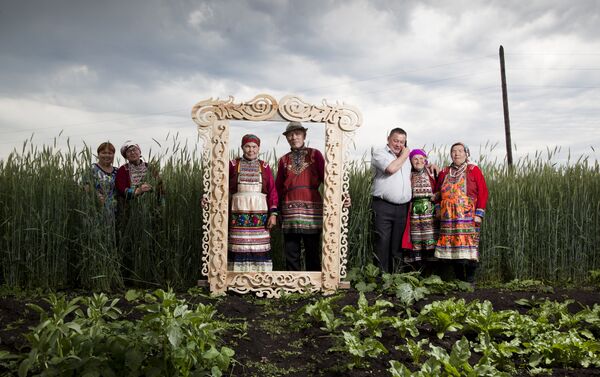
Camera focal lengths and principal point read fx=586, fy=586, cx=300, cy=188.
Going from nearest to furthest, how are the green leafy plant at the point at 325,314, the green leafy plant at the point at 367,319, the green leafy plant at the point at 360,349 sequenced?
1. the green leafy plant at the point at 360,349
2. the green leafy plant at the point at 367,319
3. the green leafy plant at the point at 325,314

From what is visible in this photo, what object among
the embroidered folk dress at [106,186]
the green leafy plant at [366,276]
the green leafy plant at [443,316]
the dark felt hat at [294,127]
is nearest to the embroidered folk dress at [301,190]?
the dark felt hat at [294,127]

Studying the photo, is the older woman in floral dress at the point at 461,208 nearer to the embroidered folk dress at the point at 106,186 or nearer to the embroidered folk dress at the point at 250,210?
the embroidered folk dress at the point at 250,210

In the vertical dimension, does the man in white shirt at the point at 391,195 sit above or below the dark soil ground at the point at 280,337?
above

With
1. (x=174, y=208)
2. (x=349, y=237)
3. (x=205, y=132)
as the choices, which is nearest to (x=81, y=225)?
(x=174, y=208)

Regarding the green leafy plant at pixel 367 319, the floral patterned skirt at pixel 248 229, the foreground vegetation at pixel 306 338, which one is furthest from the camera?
the floral patterned skirt at pixel 248 229

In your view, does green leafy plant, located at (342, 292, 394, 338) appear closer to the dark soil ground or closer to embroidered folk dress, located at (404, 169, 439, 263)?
the dark soil ground

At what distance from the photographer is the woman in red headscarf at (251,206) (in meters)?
5.53

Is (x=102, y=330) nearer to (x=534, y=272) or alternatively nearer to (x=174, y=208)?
(x=174, y=208)

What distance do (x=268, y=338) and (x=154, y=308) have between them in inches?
55.0

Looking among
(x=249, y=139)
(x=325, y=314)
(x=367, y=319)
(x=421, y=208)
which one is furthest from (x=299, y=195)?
(x=367, y=319)

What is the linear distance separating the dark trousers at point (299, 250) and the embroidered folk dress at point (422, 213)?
3.33ft

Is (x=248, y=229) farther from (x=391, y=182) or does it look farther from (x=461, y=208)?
(x=461, y=208)

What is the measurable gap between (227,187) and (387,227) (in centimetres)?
173

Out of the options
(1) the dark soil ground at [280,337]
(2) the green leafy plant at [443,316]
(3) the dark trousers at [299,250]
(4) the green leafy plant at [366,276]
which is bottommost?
(1) the dark soil ground at [280,337]
